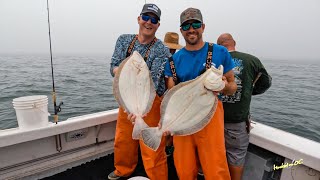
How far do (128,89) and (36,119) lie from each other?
1.36 meters

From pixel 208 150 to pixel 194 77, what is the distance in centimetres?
76

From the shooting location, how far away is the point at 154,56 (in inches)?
116

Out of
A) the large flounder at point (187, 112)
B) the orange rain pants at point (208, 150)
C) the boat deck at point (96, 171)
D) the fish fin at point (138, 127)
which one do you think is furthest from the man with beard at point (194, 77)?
the boat deck at point (96, 171)

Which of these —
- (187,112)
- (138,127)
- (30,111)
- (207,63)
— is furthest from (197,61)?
(30,111)

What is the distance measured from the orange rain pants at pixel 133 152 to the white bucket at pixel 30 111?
3.14 feet

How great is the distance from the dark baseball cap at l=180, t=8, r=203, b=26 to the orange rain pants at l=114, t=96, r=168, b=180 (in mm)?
946

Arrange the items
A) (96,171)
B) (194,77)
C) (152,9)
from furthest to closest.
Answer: (96,171) → (152,9) → (194,77)

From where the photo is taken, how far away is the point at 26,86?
13.5 metres

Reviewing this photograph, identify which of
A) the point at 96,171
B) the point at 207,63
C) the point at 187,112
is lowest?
the point at 96,171

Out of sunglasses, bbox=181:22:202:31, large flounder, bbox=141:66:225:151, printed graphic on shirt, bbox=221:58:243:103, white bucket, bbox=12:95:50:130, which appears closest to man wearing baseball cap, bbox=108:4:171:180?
→ sunglasses, bbox=181:22:202:31

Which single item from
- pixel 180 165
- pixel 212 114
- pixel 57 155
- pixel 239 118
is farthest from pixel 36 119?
pixel 239 118

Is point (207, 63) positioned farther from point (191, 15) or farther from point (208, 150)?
point (208, 150)

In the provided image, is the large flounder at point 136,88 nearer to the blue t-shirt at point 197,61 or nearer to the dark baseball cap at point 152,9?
the blue t-shirt at point 197,61

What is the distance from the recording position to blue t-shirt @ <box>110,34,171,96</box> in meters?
2.89
